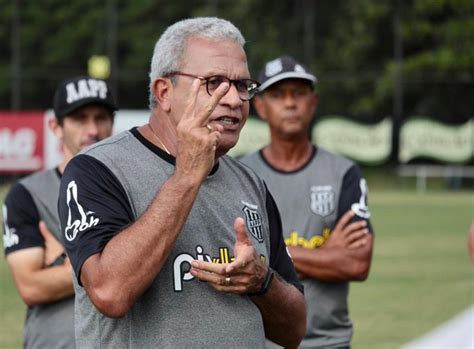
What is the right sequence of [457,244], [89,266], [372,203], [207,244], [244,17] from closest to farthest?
[89,266], [207,244], [457,244], [372,203], [244,17]

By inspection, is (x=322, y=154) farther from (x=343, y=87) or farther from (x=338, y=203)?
(x=343, y=87)

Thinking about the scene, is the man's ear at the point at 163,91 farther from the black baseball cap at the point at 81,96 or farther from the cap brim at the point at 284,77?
the cap brim at the point at 284,77

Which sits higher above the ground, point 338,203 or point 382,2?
point 382,2

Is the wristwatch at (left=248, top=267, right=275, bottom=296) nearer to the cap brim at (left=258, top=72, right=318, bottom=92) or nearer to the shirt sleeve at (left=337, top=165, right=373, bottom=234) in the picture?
the shirt sleeve at (left=337, top=165, right=373, bottom=234)

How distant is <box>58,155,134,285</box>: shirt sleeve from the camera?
12.0ft

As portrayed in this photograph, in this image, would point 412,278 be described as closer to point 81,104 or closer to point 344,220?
point 344,220

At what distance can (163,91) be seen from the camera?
12.9 feet

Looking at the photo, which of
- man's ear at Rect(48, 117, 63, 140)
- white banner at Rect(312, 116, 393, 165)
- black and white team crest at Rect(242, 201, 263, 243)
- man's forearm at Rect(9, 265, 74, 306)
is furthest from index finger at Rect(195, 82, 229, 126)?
white banner at Rect(312, 116, 393, 165)

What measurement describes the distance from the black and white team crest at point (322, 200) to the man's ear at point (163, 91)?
2506 mm

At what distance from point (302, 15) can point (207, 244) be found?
4114cm

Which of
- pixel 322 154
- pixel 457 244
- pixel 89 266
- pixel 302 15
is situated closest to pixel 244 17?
pixel 302 15

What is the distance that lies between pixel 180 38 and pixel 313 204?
2571mm

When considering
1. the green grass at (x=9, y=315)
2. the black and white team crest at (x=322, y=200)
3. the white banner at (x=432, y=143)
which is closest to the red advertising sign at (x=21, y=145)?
the white banner at (x=432, y=143)

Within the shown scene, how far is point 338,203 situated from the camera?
20.8 feet
